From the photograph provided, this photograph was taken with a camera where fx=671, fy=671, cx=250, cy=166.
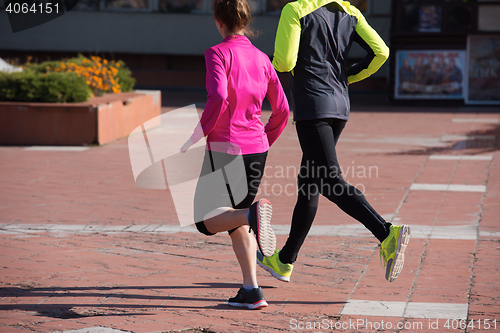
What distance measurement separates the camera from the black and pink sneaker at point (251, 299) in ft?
11.9

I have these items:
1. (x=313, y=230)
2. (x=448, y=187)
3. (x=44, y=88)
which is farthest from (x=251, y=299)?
(x=44, y=88)

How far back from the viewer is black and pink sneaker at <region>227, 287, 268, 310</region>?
3.62 meters

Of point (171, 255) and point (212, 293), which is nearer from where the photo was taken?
point (212, 293)

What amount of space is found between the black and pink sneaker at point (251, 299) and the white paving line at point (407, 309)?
436mm

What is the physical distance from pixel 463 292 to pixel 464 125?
11.1 meters

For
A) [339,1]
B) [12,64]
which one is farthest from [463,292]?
[12,64]

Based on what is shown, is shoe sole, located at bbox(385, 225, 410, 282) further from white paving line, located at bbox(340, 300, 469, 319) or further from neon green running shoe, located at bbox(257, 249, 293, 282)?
neon green running shoe, located at bbox(257, 249, 293, 282)

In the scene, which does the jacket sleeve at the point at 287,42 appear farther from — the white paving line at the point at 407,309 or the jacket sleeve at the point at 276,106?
the white paving line at the point at 407,309

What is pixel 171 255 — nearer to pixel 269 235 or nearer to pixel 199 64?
pixel 269 235

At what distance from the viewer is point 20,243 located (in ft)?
16.6

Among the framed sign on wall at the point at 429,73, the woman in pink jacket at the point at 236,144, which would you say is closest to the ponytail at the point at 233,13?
the woman in pink jacket at the point at 236,144

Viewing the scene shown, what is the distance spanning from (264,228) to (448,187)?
458 cm

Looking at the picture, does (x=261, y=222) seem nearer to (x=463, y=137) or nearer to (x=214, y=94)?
(x=214, y=94)

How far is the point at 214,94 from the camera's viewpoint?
338 centimetres
